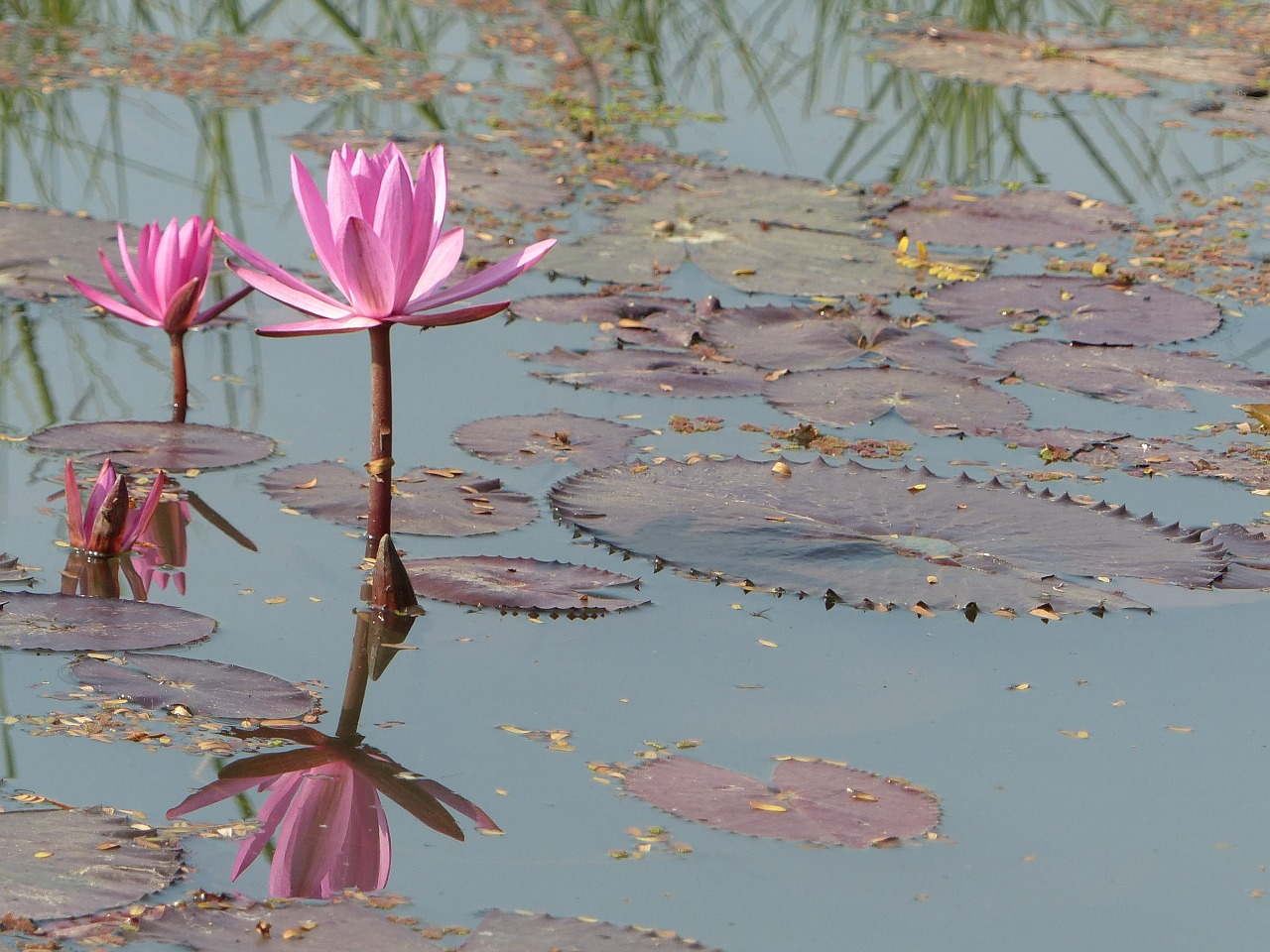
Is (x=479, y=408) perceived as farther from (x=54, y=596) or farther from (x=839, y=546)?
(x=54, y=596)

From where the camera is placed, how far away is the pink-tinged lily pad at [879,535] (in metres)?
2.41

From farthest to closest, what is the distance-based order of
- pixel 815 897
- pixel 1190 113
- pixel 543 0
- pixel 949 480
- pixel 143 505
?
pixel 543 0
pixel 1190 113
pixel 949 480
pixel 143 505
pixel 815 897

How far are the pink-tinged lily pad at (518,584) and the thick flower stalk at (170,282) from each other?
73 centimetres

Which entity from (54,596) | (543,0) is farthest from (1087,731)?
(543,0)

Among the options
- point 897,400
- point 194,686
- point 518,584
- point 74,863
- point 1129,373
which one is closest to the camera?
point 74,863

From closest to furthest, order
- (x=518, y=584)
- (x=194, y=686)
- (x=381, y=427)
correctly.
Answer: (x=194, y=686) → (x=381, y=427) → (x=518, y=584)

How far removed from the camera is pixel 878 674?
219 cm

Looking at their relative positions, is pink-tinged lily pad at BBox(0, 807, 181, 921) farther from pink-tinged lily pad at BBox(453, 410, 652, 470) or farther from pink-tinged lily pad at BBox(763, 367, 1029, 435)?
pink-tinged lily pad at BBox(763, 367, 1029, 435)

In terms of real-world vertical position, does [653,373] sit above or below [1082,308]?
below

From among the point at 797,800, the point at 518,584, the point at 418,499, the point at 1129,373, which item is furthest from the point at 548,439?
the point at 1129,373

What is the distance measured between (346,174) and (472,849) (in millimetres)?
961

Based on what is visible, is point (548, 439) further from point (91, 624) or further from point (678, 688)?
point (91, 624)

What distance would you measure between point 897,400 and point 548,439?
0.77 metres

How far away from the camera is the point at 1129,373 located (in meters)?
3.32
